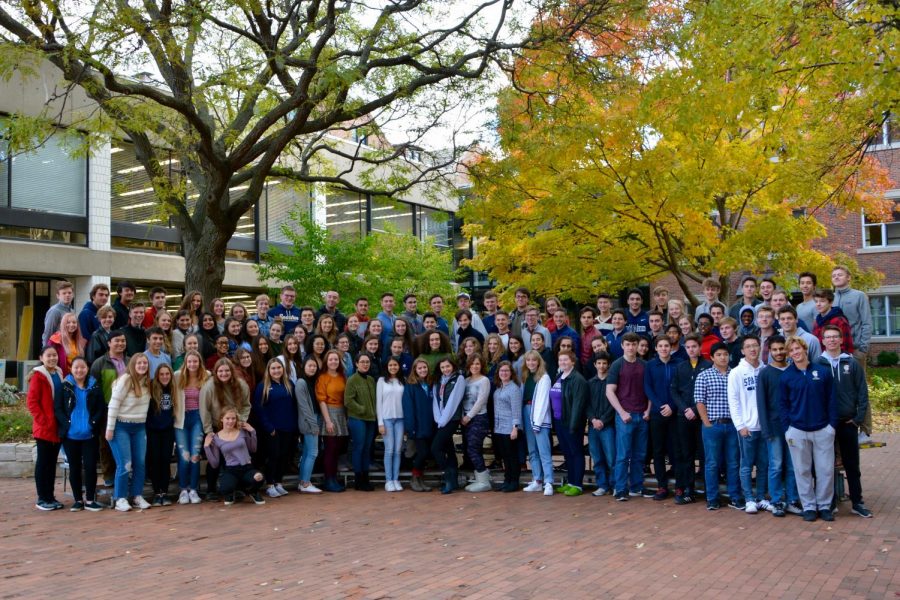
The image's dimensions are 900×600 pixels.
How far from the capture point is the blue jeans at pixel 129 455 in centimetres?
963

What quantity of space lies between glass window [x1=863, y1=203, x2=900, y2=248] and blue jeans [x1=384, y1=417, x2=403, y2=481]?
82.9ft

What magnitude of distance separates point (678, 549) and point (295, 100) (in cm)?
814

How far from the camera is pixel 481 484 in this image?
10781 mm

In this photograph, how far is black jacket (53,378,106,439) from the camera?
31.3 ft

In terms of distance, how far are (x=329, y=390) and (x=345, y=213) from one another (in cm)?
2036

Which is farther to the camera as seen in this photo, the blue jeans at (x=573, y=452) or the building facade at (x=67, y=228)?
the building facade at (x=67, y=228)

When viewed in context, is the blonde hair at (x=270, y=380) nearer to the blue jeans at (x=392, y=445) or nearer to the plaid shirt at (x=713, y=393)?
the blue jeans at (x=392, y=445)

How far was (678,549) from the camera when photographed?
24.3 ft

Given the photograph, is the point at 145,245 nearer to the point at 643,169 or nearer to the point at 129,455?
the point at 643,169

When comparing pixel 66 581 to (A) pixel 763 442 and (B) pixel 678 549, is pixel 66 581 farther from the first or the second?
(A) pixel 763 442

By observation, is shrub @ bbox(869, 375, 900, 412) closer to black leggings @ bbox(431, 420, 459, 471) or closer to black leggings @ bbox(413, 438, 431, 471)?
black leggings @ bbox(431, 420, 459, 471)

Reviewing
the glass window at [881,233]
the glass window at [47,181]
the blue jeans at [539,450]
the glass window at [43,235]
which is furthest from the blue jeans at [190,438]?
the glass window at [881,233]

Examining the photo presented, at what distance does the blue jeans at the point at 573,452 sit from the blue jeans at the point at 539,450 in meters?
0.18

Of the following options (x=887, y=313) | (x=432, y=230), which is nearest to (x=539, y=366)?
(x=887, y=313)
